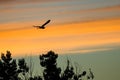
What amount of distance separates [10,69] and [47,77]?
5305 mm

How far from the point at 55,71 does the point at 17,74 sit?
5539 millimetres

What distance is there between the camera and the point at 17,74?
7744 cm

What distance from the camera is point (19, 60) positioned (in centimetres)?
7950

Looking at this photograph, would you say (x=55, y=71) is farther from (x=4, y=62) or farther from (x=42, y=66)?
(x=4, y=62)

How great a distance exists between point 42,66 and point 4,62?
5248 millimetres

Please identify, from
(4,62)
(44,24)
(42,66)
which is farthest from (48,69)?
(44,24)

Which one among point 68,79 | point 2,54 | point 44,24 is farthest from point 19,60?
point 44,24

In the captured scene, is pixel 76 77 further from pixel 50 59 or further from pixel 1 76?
pixel 1 76

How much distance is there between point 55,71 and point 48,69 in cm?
113

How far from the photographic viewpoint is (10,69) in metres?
76.5

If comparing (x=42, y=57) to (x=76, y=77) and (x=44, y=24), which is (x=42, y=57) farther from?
(x=44, y=24)

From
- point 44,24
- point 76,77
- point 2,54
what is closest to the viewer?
point 44,24

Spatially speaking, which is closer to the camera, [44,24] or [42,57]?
[44,24]

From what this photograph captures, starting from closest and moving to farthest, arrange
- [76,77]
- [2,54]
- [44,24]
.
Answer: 1. [44,24]
2. [76,77]
3. [2,54]
